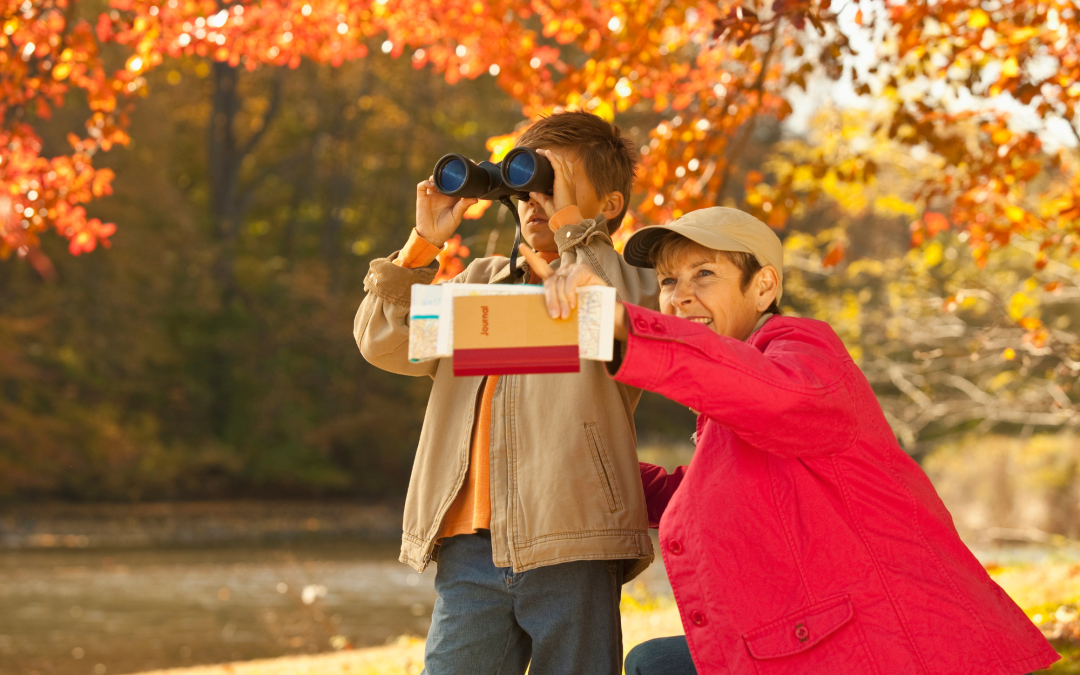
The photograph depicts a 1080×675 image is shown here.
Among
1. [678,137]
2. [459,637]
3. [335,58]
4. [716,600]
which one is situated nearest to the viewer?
[716,600]

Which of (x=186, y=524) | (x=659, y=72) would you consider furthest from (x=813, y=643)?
(x=186, y=524)

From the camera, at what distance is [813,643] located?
5.31 feet

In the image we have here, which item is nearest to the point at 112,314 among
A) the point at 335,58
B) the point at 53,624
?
the point at 53,624

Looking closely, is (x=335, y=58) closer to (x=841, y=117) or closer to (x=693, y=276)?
(x=841, y=117)

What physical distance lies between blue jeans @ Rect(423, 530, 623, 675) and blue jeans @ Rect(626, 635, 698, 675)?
6 cm

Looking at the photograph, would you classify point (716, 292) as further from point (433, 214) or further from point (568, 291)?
point (433, 214)

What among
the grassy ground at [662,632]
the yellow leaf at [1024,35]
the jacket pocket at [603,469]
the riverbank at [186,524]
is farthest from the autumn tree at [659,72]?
the riverbank at [186,524]

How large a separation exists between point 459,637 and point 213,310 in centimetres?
1944

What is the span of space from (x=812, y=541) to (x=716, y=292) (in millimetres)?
508

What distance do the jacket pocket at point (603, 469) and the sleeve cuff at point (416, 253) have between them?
0.56 meters

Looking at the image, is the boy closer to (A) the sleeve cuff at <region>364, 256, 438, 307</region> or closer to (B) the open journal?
(A) the sleeve cuff at <region>364, 256, 438, 307</region>

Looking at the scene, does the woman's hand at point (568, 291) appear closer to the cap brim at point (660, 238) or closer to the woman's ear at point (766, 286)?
the cap brim at point (660, 238)

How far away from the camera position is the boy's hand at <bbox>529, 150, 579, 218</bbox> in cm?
219

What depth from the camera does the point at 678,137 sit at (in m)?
4.61
